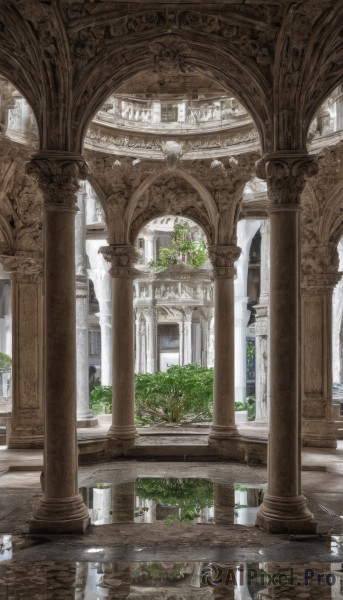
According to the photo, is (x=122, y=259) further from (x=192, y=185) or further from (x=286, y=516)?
(x=286, y=516)

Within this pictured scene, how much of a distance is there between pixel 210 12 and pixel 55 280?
3.33 metres

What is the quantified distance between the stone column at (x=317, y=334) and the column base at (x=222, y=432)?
260 cm

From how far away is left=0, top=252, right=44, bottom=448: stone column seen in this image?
13727 millimetres

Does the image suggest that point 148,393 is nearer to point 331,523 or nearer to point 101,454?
point 101,454

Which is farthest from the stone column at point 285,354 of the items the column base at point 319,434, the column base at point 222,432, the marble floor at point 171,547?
the column base at point 319,434

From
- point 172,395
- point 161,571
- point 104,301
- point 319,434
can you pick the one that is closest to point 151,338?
point 104,301

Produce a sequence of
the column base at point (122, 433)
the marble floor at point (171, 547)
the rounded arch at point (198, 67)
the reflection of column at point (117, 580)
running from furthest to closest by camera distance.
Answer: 1. the column base at point (122, 433)
2. the rounded arch at point (198, 67)
3. the marble floor at point (171, 547)
4. the reflection of column at point (117, 580)

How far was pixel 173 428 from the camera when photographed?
15250mm

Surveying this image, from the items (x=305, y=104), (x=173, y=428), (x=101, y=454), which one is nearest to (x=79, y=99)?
(x=305, y=104)

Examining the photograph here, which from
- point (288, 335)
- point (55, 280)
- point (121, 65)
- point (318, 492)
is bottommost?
point (318, 492)

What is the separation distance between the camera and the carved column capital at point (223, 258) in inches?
500

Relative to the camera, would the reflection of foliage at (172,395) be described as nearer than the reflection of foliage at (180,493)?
No

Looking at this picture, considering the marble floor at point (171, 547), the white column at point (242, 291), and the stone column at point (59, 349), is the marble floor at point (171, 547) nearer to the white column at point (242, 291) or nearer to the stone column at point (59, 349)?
the stone column at point (59, 349)

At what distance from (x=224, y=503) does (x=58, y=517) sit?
2554 mm
